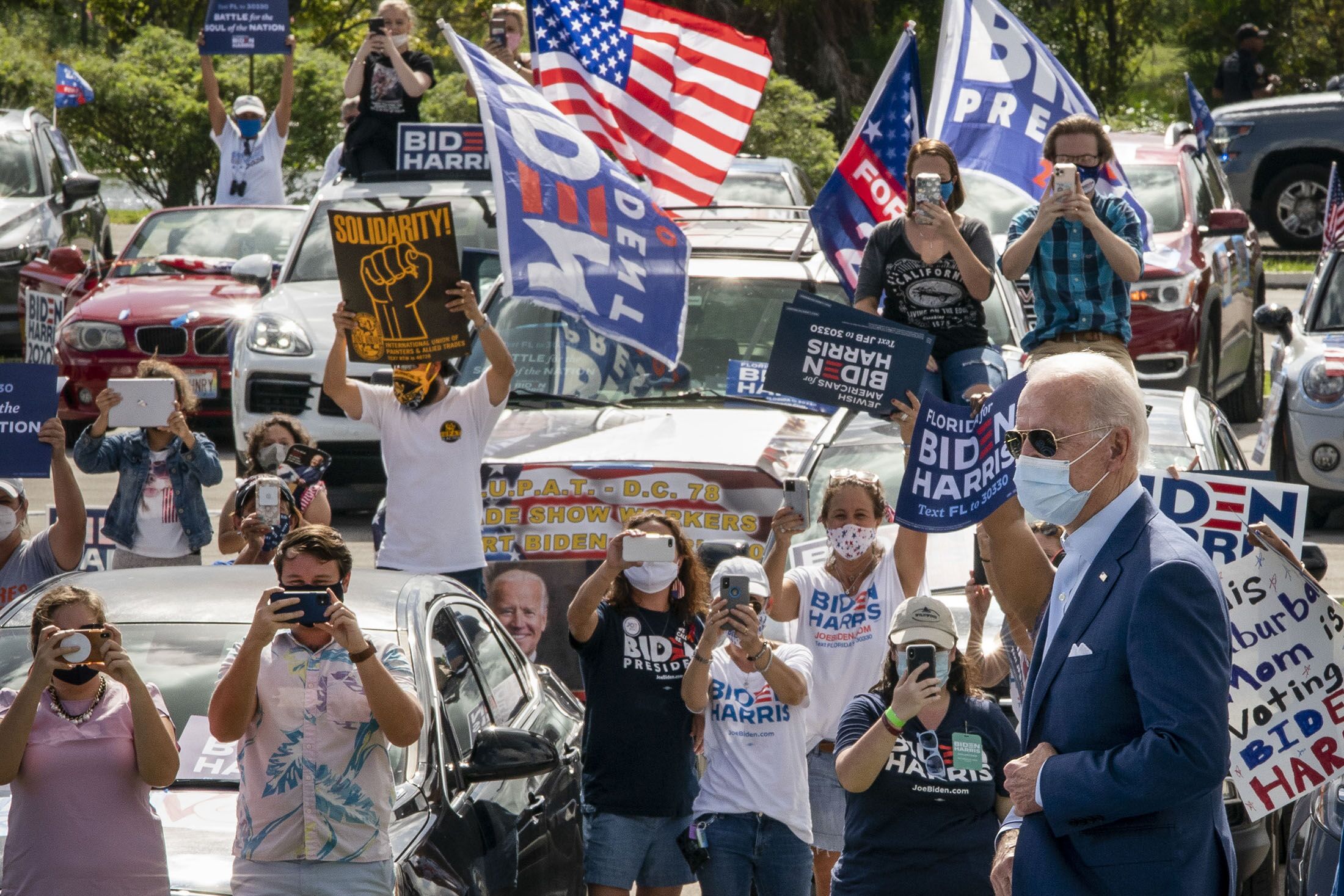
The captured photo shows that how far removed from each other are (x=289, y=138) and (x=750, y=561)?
19199mm

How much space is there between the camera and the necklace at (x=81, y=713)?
507 centimetres

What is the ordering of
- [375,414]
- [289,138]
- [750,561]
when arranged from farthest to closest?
[289,138] < [375,414] < [750,561]

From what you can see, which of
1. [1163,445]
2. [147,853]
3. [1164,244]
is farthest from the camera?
[1164,244]

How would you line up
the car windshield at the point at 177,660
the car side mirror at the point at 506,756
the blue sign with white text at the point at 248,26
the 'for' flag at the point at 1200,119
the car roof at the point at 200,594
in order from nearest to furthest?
the car side mirror at the point at 506,756 < the car windshield at the point at 177,660 < the car roof at the point at 200,594 < the 'for' flag at the point at 1200,119 < the blue sign with white text at the point at 248,26

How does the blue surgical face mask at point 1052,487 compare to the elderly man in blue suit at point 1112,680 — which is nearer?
the elderly man in blue suit at point 1112,680

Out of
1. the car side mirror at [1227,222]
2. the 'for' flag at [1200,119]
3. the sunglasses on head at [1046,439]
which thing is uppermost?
the sunglasses on head at [1046,439]

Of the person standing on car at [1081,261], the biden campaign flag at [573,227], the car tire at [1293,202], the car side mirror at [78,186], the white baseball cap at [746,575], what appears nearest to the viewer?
the white baseball cap at [746,575]

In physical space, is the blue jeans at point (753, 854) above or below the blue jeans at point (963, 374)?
below

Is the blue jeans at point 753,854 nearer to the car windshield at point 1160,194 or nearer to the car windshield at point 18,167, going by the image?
the car windshield at point 1160,194

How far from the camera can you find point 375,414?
8039 mm

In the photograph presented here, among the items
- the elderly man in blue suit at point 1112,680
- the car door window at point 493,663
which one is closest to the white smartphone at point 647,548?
the car door window at point 493,663

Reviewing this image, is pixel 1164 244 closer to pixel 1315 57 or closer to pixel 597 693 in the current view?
pixel 597 693

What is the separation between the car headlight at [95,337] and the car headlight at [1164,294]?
23.2 ft

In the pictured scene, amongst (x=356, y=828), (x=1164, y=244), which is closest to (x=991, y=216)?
(x=1164, y=244)
